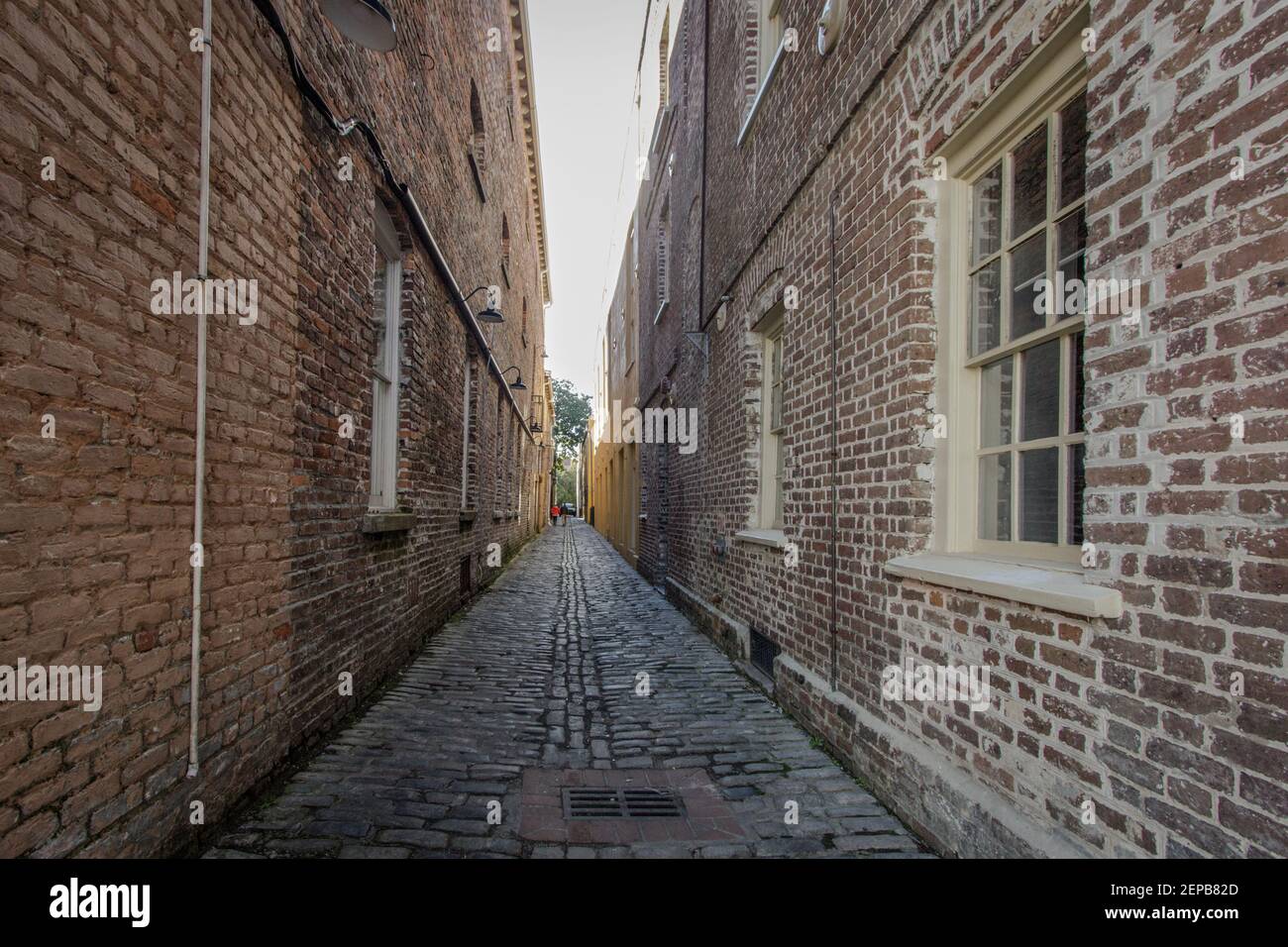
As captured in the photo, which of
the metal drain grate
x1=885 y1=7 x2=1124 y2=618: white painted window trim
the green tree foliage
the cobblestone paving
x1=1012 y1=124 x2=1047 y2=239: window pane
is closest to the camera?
x1=885 y1=7 x2=1124 y2=618: white painted window trim

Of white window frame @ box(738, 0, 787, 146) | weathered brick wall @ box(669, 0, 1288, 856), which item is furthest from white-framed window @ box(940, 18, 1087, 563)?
white window frame @ box(738, 0, 787, 146)

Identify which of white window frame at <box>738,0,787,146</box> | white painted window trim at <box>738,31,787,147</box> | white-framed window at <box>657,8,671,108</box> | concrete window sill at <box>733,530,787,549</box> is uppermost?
white-framed window at <box>657,8,671,108</box>

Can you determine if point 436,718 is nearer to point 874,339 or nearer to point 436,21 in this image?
point 874,339

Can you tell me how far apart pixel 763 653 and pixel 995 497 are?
2823 millimetres

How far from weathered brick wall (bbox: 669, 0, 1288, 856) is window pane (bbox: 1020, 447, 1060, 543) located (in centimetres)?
32

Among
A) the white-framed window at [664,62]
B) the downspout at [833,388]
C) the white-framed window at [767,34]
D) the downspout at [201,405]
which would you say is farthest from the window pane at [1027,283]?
the white-framed window at [664,62]

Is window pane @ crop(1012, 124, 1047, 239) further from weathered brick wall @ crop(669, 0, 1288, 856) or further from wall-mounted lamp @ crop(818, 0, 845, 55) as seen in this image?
wall-mounted lamp @ crop(818, 0, 845, 55)

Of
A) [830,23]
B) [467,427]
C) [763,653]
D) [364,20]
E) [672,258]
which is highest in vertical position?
[672,258]

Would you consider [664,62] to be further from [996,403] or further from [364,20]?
[996,403]

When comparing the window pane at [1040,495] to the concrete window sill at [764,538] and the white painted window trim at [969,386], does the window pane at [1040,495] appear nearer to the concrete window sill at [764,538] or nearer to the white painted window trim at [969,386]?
the white painted window trim at [969,386]

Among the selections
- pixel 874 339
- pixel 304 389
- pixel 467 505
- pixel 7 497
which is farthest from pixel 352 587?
pixel 467 505

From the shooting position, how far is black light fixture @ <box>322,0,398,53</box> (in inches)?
134

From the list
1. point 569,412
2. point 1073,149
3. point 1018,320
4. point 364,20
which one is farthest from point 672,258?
point 569,412

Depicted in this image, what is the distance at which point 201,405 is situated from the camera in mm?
2539
